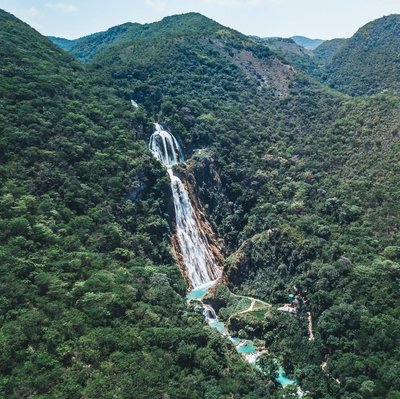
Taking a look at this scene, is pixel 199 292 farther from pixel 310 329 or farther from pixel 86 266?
pixel 86 266

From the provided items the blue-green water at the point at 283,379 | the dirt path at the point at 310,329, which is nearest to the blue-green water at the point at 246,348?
the blue-green water at the point at 283,379

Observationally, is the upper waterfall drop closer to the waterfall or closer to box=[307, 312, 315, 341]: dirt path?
the waterfall

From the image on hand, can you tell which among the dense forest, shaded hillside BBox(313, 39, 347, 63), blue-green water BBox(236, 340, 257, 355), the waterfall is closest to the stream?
the waterfall

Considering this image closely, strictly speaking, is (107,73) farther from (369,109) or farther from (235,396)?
(235,396)

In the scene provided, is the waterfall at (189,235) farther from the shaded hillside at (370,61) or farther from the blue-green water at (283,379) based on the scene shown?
the shaded hillside at (370,61)

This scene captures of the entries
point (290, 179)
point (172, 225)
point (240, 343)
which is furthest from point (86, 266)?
point (290, 179)

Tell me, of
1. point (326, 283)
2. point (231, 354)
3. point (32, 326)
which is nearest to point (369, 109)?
point (326, 283)
